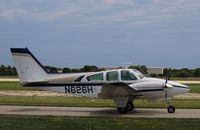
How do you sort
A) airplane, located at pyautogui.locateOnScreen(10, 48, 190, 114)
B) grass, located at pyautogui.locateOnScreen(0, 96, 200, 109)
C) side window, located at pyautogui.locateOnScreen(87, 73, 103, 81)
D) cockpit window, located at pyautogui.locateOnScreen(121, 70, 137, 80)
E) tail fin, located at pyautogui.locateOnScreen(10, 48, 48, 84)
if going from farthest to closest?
grass, located at pyautogui.locateOnScreen(0, 96, 200, 109) → tail fin, located at pyautogui.locateOnScreen(10, 48, 48, 84) → side window, located at pyautogui.locateOnScreen(87, 73, 103, 81) → cockpit window, located at pyautogui.locateOnScreen(121, 70, 137, 80) → airplane, located at pyautogui.locateOnScreen(10, 48, 190, 114)

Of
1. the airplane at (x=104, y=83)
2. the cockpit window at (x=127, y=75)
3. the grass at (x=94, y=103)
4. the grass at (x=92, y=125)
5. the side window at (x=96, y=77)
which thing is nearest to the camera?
the grass at (x=92, y=125)

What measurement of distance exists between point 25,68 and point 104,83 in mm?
4966

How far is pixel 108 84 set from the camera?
21.7m

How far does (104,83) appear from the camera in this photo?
22406 millimetres

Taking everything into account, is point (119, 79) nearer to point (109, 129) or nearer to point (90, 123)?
point (90, 123)

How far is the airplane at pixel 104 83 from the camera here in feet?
72.4

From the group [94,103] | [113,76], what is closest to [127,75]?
[113,76]

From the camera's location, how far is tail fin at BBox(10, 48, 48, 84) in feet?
80.8

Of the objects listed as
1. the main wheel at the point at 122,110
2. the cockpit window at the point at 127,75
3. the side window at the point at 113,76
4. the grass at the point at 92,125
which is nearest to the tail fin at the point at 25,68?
the side window at the point at 113,76

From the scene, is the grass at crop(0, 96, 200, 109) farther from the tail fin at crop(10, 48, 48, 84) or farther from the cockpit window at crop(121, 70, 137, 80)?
the cockpit window at crop(121, 70, 137, 80)

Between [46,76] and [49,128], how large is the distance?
34.1 ft

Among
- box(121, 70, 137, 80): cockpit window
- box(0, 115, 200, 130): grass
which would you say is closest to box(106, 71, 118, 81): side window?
box(121, 70, 137, 80): cockpit window

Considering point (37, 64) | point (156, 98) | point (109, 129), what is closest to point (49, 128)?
point (109, 129)

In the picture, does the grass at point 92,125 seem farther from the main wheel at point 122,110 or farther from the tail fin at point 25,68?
the tail fin at point 25,68
